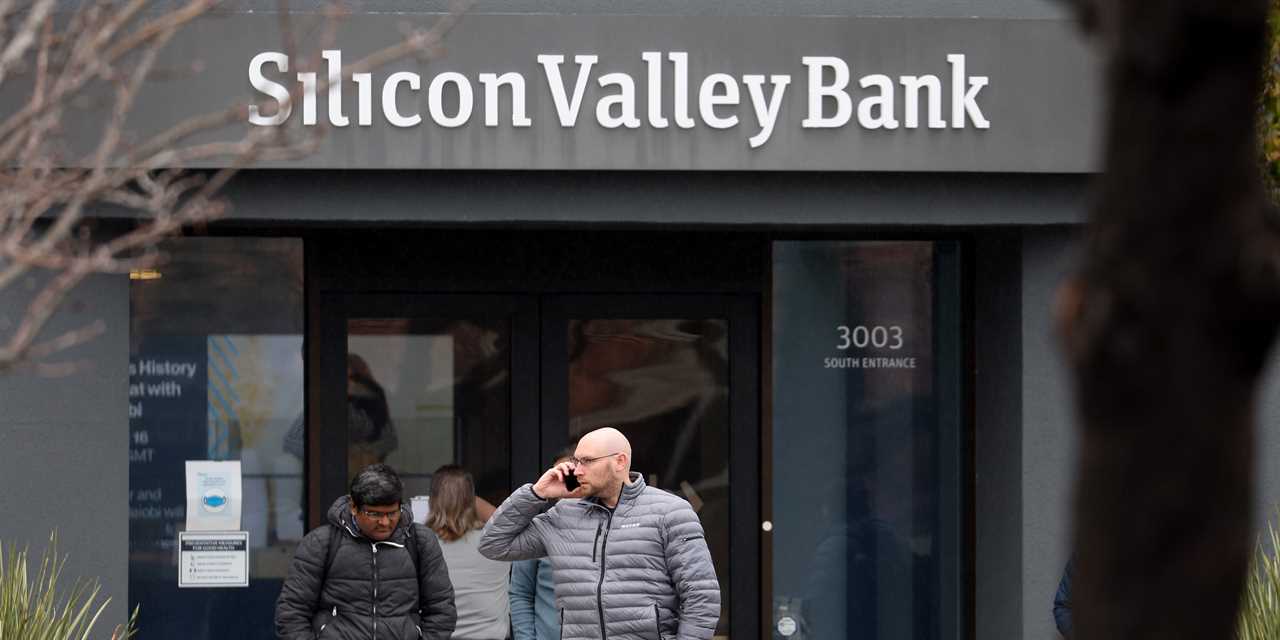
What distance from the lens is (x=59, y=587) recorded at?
27.0 feet

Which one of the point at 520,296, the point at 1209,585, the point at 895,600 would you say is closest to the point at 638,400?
the point at 520,296

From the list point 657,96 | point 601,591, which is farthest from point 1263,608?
point 657,96

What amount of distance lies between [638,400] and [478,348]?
90 centimetres

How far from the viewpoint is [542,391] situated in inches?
370

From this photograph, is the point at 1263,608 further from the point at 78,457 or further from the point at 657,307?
the point at 78,457

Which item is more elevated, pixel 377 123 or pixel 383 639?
pixel 377 123

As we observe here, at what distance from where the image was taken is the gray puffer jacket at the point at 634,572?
6.39 meters

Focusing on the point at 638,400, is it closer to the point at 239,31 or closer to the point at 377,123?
the point at 377,123

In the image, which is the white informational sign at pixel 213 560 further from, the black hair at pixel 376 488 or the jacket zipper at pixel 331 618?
the black hair at pixel 376 488

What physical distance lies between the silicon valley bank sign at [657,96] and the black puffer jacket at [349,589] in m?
1.86

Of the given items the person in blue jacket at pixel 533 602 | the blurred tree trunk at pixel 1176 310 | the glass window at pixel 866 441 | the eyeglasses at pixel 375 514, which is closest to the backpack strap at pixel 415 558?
the eyeglasses at pixel 375 514

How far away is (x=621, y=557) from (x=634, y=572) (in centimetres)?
7

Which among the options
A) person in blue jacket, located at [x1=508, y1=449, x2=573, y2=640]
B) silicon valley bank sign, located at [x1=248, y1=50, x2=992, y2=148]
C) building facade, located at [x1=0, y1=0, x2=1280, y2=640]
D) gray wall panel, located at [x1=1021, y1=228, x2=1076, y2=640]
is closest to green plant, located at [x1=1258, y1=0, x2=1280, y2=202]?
building facade, located at [x1=0, y1=0, x2=1280, y2=640]

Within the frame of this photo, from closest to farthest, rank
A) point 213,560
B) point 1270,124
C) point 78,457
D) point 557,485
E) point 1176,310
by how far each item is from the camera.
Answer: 1. point 1176,310
2. point 557,485
3. point 1270,124
4. point 78,457
5. point 213,560
